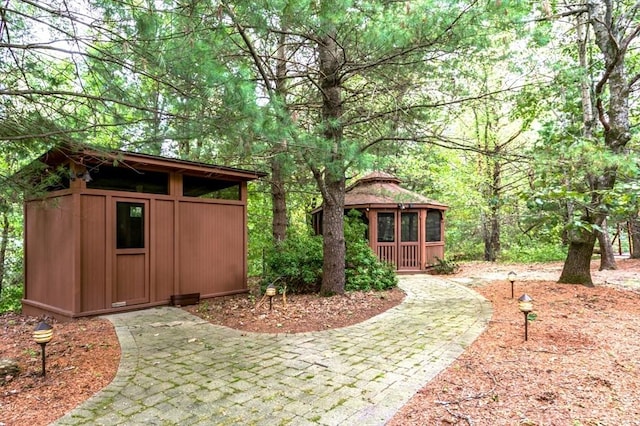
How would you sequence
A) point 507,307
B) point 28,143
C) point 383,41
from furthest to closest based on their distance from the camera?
point 507,307 < point 383,41 < point 28,143

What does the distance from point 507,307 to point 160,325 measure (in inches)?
211

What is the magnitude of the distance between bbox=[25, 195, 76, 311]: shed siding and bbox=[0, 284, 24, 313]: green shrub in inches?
103

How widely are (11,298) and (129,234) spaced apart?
615 centimetres

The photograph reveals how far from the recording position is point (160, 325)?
202 inches

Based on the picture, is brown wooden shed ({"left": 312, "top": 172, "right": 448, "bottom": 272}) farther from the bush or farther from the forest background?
the forest background

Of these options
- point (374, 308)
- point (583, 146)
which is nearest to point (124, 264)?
point (374, 308)

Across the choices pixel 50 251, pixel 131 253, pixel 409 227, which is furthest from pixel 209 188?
pixel 409 227

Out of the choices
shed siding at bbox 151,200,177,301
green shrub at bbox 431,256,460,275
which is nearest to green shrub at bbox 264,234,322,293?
shed siding at bbox 151,200,177,301

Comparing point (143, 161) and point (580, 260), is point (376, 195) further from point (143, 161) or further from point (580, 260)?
point (143, 161)

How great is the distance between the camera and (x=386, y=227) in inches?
429

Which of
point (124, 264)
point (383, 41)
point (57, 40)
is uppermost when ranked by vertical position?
point (383, 41)

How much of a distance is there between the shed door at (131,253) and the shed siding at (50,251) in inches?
25.0

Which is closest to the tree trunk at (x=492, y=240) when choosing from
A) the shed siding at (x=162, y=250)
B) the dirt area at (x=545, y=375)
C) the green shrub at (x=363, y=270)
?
the green shrub at (x=363, y=270)

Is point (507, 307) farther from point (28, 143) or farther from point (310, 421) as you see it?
point (28, 143)
